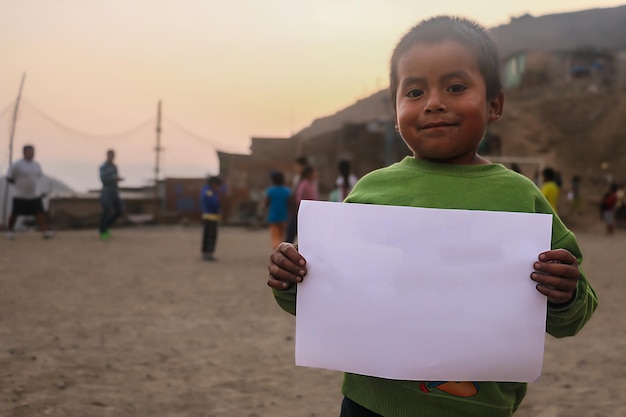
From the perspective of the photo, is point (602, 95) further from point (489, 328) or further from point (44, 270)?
point (489, 328)

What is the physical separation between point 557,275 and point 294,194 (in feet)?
23.6

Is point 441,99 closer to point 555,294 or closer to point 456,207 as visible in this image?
point 456,207

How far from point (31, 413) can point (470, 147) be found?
7.63 feet

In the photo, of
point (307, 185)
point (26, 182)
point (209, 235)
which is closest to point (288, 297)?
point (307, 185)

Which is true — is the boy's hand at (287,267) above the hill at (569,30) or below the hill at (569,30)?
below

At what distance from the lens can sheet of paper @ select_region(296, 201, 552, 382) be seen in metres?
1.29

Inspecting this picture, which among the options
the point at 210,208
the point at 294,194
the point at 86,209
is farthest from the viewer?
the point at 86,209

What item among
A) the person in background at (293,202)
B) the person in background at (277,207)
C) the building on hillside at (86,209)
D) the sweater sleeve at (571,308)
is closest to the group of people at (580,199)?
the person in background at (293,202)

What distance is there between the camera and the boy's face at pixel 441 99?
4.51ft

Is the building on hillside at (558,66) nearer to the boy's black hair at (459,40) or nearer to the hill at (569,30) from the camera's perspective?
the hill at (569,30)

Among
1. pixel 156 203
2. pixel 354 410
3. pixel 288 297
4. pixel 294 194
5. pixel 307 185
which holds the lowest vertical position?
pixel 354 410

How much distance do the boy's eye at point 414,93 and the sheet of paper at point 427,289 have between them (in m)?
0.27

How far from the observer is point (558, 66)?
3822 centimetres

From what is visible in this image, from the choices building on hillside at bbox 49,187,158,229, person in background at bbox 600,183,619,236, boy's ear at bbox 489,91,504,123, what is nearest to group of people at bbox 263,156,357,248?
boy's ear at bbox 489,91,504,123
